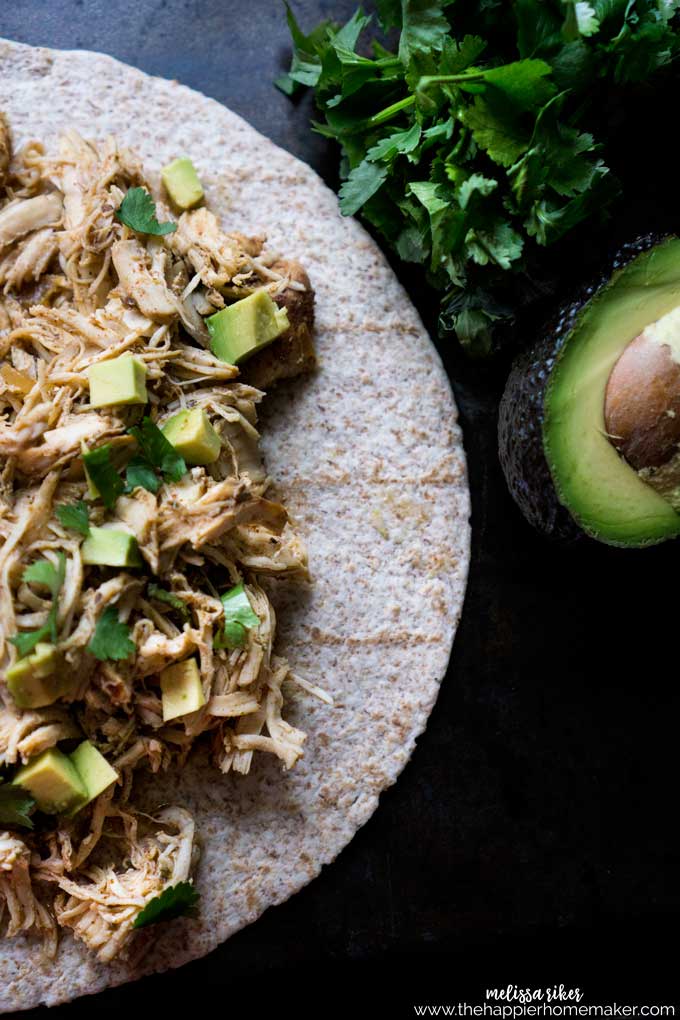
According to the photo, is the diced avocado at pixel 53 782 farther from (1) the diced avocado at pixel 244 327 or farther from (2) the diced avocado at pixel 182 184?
(2) the diced avocado at pixel 182 184

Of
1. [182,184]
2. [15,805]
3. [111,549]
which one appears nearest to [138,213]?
[182,184]

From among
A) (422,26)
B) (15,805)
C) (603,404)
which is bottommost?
(15,805)

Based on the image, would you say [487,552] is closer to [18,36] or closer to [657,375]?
[657,375]

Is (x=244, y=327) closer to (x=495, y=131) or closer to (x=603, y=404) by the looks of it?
(x=495, y=131)

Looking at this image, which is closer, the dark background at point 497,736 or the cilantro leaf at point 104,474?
the cilantro leaf at point 104,474

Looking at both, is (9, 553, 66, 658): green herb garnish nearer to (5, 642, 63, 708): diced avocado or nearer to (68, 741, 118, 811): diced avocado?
(5, 642, 63, 708): diced avocado

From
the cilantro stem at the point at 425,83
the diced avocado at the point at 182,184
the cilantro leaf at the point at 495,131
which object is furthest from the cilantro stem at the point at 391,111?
the diced avocado at the point at 182,184
